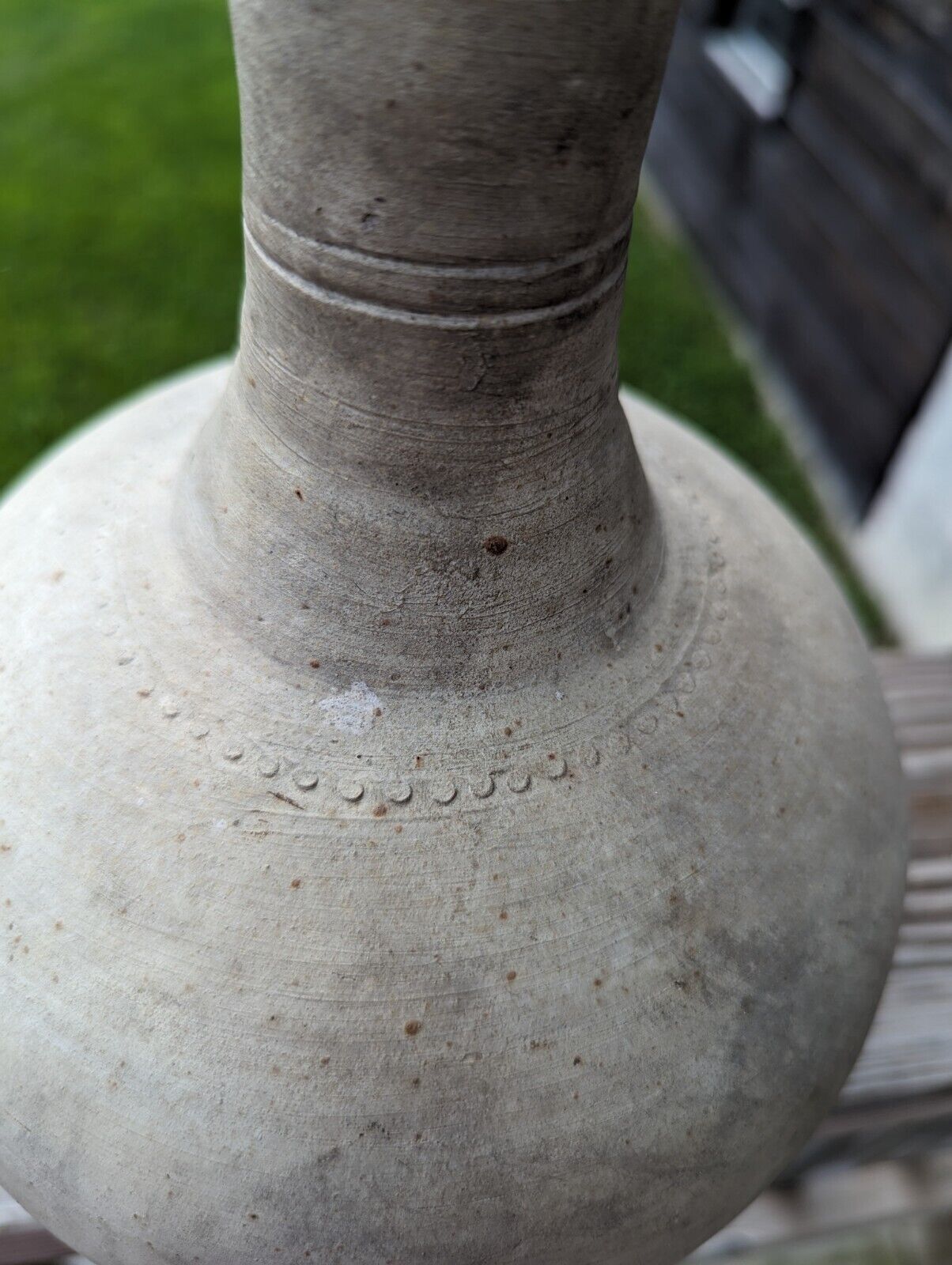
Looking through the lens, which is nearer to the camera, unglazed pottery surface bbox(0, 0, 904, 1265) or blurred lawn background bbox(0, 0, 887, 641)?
unglazed pottery surface bbox(0, 0, 904, 1265)

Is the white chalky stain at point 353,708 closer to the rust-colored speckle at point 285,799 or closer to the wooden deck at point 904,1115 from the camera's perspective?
the rust-colored speckle at point 285,799

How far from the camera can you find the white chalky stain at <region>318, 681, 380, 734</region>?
0.67 m

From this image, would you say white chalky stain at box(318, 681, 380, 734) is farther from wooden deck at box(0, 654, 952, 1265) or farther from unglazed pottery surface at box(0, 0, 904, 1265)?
wooden deck at box(0, 654, 952, 1265)

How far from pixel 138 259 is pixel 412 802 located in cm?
248

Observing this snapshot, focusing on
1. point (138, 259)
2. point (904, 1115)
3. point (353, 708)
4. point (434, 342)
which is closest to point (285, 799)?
point (353, 708)

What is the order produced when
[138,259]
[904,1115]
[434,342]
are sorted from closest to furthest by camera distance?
[434,342]
[904,1115]
[138,259]

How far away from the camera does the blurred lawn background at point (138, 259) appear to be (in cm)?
242

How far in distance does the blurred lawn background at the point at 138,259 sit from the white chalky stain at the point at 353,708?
5.56 feet

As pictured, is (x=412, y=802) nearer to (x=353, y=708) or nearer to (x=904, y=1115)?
(x=353, y=708)

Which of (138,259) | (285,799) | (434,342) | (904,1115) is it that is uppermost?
(434,342)

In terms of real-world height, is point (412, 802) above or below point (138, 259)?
above

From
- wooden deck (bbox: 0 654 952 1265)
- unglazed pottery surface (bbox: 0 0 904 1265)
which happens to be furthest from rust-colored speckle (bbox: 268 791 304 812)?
wooden deck (bbox: 0 654 952 1265)

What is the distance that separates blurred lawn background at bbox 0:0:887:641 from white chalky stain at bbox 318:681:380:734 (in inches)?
66.7

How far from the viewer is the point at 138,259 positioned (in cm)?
277
